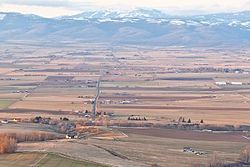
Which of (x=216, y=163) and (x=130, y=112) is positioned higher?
(x=130, y=112)

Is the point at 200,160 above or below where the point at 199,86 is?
below

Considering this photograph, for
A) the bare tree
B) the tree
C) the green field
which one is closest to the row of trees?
the green field

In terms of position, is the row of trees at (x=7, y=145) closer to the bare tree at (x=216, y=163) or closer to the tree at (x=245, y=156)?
the bare tree at (x=216, y=163)

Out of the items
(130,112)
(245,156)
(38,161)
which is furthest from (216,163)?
(130,112)

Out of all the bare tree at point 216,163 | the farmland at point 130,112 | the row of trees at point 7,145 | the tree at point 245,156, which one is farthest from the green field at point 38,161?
the tree at point 245,156

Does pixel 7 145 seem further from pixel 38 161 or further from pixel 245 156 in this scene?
pixel 245 156

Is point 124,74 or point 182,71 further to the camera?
point 182,71

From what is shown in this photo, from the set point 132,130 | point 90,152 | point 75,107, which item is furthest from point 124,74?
point 90,152

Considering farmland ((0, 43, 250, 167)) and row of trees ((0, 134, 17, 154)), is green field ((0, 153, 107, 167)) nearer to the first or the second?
farmland ((0, 43, 250, 167))

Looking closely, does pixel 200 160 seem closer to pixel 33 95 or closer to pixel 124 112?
pixel 124 112
